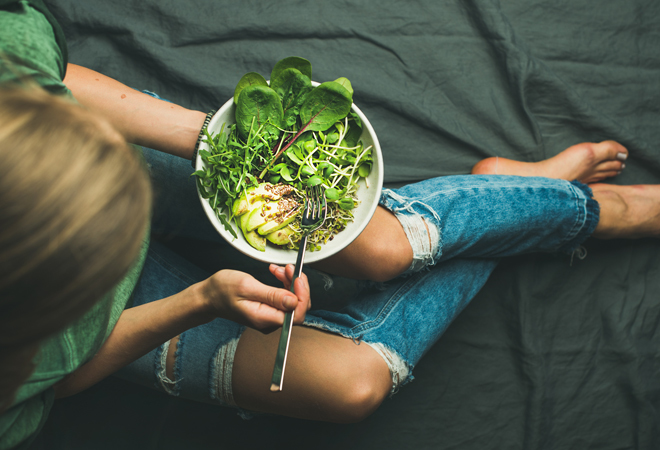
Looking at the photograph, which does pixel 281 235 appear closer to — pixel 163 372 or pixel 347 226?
pixel 347 226

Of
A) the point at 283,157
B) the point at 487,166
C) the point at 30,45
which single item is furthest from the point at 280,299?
the point at 487,166

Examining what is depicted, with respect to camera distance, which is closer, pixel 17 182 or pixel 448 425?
pixel 17 182

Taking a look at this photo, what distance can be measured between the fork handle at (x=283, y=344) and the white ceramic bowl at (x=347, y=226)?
0.8 inches

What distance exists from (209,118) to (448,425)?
0.97m

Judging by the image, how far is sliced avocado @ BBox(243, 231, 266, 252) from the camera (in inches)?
27.6

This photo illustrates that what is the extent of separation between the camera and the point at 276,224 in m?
0.69

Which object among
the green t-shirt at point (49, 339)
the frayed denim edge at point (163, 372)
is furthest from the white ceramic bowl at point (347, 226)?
the frayed denim edge at point (163, 372)

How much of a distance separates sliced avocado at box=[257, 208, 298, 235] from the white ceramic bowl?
0.04 metres

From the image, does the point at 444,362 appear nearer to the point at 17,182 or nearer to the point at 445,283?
the point at 445,283

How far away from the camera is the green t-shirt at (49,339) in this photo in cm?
60

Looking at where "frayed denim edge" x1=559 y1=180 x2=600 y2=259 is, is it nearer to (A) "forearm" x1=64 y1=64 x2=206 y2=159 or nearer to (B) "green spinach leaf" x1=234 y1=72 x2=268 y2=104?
(B) "green spinach leaf" x1=234 y1=72 x2=268 y2=104

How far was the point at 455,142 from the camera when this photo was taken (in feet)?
3.85

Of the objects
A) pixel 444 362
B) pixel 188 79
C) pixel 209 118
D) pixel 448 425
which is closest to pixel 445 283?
pixel 444 362

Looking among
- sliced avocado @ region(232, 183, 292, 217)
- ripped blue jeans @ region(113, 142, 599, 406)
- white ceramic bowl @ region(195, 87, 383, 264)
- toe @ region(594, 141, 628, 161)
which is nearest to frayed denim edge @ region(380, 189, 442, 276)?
ripped blue jeans @ region(113, 142, 599, 406)
